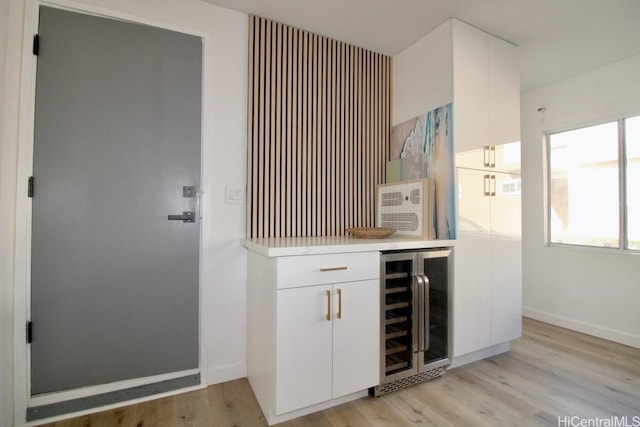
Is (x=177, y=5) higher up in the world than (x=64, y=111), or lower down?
higher up

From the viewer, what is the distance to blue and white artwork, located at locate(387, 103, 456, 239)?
6.86ft

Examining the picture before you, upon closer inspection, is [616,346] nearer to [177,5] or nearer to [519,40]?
[519,40]

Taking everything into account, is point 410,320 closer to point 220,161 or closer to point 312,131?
point 312,131

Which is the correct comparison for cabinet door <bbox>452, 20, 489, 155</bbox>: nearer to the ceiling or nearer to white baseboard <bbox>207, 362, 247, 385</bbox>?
the ceiling

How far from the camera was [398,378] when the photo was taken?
179 centimetres

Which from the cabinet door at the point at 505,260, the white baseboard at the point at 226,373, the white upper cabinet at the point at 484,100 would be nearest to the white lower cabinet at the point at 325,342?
the white baseboard at the point at 226,373

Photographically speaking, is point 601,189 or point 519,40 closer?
point 519,40

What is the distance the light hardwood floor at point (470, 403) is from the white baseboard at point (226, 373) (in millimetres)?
45

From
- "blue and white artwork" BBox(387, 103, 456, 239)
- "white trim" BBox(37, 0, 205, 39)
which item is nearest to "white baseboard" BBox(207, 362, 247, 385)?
"blue and white artwork" BBox(387, 103, 456, 239)

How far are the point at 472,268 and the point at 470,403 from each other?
2.88ft

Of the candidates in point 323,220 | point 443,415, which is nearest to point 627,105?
point 323,220

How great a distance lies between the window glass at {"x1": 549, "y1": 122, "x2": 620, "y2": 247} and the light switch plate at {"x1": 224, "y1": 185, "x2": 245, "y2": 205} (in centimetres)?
329

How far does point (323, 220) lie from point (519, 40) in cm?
223

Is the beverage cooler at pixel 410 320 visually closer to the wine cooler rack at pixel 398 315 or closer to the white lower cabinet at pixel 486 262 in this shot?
the wine cooler rack at pixel 398 315
